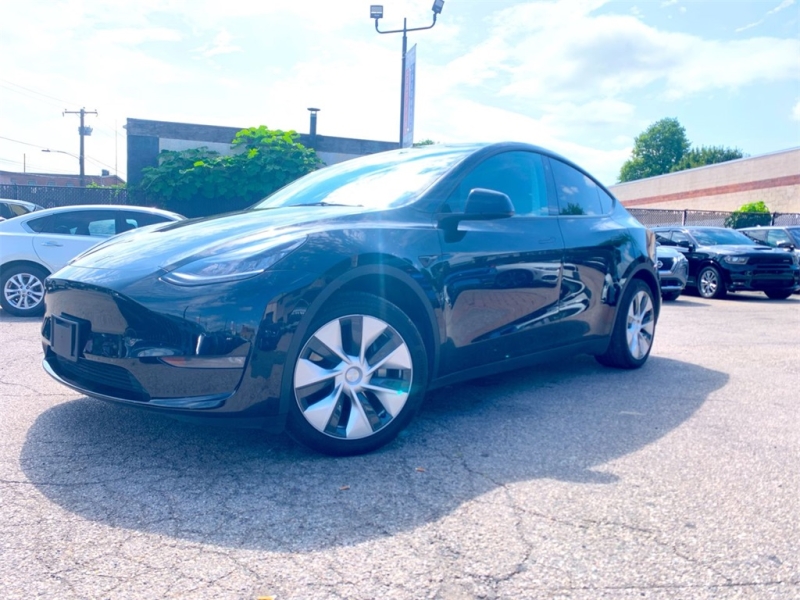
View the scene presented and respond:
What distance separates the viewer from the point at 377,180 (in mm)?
4223

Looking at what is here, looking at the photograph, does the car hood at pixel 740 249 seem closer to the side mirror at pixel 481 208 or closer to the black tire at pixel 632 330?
the black tire at pixel 632 330

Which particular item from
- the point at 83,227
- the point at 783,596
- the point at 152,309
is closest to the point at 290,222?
the point at 152,309

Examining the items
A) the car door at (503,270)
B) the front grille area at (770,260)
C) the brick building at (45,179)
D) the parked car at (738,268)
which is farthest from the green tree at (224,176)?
the brick building at (45,179)

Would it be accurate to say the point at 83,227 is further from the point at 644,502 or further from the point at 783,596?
the point at 783,596

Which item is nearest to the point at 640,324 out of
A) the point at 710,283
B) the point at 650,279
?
the point at 650,279

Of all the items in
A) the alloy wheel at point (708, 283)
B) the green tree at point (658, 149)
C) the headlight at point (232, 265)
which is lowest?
the alloy wheel at point (708, 283)

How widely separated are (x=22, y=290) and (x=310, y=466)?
691 centimetres

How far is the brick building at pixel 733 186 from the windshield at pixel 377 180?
3293 centimetres

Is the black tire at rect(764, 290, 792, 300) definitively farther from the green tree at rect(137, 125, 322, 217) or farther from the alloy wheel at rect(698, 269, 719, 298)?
the green tree at rect(137, 125, 322, 217)

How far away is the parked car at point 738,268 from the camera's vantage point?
13258 mm

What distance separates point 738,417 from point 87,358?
3665 mm

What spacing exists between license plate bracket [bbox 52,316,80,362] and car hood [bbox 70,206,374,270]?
302mm

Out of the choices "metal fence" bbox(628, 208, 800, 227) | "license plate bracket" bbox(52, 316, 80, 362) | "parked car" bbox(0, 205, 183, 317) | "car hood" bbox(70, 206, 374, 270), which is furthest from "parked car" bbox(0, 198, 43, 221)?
"metal fence" bbox(628, 208, 800, 227)

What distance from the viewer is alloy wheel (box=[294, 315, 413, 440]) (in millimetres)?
3137
